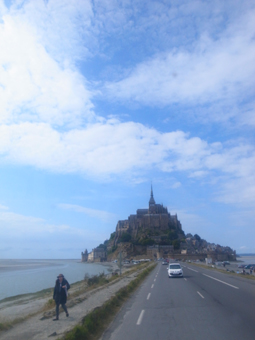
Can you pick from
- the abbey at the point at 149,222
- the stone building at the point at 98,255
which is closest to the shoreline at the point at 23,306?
the abbey at the point at 149,222

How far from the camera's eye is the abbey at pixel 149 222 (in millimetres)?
146125

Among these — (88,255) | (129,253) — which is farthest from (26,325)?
(88,255)

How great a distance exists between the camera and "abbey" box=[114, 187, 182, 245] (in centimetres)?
14612

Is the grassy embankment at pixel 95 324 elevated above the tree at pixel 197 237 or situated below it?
below

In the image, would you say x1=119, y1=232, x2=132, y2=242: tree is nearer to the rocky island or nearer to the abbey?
the rocky island

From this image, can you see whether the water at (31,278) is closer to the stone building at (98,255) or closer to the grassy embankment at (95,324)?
the grassy embankment at (95,324)

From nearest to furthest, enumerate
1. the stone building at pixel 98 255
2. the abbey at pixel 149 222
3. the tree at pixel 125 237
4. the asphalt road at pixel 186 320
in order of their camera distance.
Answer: the asphalt road at pixel 186 320
the tree at pixel 125 237
the abbey at pixel 149 222
the stone building at pixel 98 255

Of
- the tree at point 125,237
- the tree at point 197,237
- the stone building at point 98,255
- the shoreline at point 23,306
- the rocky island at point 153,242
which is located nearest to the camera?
the shoreline at point 23,306

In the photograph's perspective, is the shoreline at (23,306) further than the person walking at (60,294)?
Yes

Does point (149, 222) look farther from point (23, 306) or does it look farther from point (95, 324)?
point (95, 324)

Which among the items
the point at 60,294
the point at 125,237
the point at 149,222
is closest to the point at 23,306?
the point at 60,294

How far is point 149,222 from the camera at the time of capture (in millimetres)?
146250

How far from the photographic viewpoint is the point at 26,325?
34.8 feet

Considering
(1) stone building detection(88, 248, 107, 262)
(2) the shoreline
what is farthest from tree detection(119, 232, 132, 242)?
(2) the shoreline
